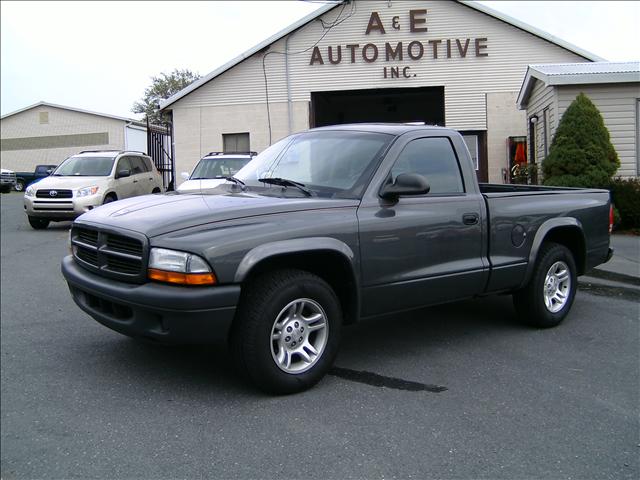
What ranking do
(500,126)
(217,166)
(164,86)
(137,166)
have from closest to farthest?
(217,166)
(137,166)
(500,126)
(164,86)

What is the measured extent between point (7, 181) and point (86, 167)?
22.8 m

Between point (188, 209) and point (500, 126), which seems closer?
point (188, 209)

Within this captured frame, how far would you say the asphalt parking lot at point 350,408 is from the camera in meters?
3.24

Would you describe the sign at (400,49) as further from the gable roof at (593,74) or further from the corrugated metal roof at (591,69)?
the gable roof at (593,74)

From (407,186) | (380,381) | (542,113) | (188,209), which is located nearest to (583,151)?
(542,113)

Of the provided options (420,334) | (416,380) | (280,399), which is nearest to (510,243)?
(420,334)

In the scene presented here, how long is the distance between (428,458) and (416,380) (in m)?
1.16

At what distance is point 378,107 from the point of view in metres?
29.5

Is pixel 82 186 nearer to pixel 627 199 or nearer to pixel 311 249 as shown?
Answer: pixel 311 249

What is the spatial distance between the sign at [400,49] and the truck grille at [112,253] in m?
18.9

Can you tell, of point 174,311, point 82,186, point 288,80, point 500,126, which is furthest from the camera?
point 288,80

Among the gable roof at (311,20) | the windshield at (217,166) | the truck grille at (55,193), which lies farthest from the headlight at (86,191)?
the gable roof at (311,20)

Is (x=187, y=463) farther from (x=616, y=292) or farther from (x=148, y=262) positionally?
(x=616, y=292)

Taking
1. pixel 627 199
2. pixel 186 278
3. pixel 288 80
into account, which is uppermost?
pixel 288 80
